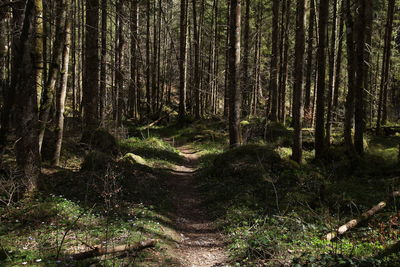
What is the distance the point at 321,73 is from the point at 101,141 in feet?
31.7

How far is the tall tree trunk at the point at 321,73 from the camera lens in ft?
44.3

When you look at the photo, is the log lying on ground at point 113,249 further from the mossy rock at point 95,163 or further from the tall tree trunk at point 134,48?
the mossy rock at point 95,163

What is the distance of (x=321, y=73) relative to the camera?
14.2m

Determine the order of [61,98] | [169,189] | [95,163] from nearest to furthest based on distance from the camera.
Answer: [95,163]
[169,189]
[61,98]

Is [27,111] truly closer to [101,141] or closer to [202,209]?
[202,209]

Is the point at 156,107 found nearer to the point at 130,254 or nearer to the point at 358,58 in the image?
the point at 358,58

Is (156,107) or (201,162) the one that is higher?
(156,107)

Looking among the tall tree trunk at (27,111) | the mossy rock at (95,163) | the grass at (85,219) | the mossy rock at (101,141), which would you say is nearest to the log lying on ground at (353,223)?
the grass at (85,219)

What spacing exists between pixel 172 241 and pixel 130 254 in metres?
1.56

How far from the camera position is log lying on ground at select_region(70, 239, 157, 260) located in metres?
5.20

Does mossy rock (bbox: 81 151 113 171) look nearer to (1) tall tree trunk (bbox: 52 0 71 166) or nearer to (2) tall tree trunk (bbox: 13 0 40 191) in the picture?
(1) tall tree trunk (bbox: 52 0 71 166)

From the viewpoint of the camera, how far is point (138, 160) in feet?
44.8

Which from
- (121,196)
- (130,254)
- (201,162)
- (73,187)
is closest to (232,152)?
(201,162)

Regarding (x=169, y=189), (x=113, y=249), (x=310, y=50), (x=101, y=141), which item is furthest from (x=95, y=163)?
(x=310, y=50)
